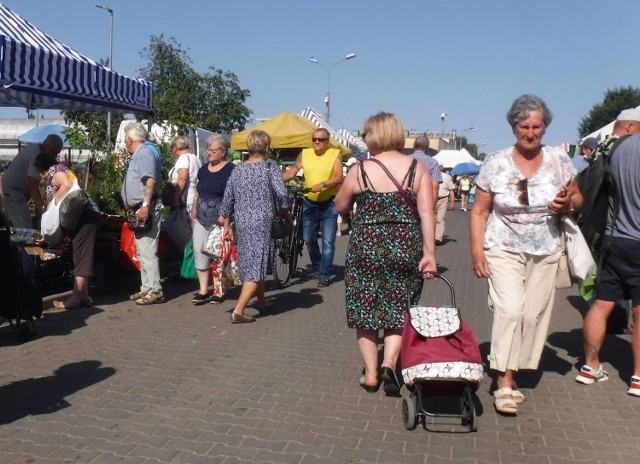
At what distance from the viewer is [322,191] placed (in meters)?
9.81

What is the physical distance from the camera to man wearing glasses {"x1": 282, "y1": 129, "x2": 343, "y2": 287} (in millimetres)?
9695

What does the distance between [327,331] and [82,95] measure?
4.60m

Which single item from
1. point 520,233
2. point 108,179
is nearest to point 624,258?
point 520,233

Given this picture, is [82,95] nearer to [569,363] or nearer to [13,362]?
[13,362]

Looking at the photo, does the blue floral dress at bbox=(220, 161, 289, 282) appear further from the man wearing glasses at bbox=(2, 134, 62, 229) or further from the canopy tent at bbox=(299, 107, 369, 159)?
the canopy tent at bbox=(299, 107, 369, 159)

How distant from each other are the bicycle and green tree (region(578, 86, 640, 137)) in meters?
67.6

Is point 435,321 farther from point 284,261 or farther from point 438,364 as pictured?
point 284,261

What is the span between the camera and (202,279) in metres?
8.62

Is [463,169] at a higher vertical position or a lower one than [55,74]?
lower

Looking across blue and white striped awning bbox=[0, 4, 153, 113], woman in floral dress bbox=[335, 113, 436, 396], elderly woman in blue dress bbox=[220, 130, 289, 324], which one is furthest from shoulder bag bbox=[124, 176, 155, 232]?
woman in floral dress bbox=[335, 113, 436, 396]

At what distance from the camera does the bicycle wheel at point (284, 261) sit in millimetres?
9898

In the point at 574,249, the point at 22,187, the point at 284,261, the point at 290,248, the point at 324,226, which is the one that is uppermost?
the point at 22,187

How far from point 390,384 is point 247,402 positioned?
0.95m

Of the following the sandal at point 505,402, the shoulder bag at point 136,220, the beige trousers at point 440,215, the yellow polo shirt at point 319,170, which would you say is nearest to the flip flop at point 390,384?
the sandal at point 505,402
